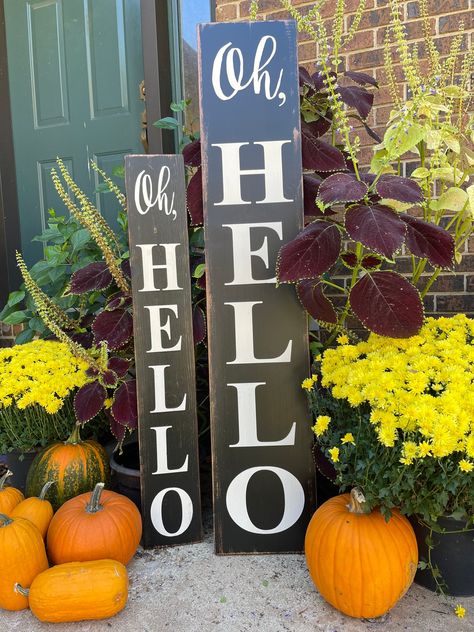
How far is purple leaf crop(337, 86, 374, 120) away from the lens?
1.64 meters

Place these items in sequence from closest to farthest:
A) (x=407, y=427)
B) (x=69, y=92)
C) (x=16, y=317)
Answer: (x=407, y=427) < (x=16, y=317) < (x=69, y=92)

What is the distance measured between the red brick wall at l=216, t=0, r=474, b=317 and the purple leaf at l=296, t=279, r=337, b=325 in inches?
31.3

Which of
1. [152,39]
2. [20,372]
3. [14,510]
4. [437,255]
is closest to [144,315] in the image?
[20,372]

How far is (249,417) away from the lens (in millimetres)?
1448

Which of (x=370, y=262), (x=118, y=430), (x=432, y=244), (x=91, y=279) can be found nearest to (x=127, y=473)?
(x=118, y=430)

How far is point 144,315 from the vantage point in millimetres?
1484

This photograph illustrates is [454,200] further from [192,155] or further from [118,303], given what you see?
[118,303]

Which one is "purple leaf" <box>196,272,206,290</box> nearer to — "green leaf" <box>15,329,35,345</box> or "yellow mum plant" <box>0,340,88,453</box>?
"yellow mum plant" <box>0,340,88,453</box>

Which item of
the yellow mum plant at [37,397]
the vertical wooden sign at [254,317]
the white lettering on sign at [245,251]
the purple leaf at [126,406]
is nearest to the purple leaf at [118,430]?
the purple leaf at [126,406]

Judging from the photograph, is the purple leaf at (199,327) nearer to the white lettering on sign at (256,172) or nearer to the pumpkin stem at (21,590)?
the white lettering on sign at (256,172)

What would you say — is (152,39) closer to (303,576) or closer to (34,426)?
(34,426)

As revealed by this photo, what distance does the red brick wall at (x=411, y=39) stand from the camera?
1.92 meters

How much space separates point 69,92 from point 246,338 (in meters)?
2.17

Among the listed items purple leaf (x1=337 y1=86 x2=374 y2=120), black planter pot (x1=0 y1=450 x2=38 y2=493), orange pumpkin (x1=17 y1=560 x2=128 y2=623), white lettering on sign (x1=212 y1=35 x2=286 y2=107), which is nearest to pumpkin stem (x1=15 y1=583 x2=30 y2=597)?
orange pumpkin (x1=17 y1=560 x2=128 y2=623)
